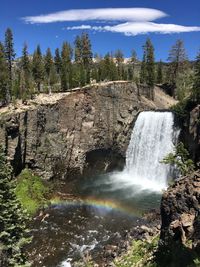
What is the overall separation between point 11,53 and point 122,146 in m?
30.9

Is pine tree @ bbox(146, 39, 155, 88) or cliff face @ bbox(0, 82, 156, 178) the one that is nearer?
cliff face @ bbox(0, 82, 156, 178)

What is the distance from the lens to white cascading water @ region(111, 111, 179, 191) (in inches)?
2537

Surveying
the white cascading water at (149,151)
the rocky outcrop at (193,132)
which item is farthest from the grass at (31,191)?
the rocky outcrop at (193,132)

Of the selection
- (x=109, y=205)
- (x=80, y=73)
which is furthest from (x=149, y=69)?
(x=109, y=205)

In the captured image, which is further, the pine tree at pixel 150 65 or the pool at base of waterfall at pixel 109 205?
the pine tree at pixel 150 65

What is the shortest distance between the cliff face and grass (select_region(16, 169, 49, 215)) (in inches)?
73.0

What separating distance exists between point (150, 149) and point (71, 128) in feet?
44.1

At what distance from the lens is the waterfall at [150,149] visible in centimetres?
6486

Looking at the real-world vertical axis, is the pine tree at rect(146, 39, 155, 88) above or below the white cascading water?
above

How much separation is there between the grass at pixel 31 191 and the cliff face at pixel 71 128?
1.85 meters

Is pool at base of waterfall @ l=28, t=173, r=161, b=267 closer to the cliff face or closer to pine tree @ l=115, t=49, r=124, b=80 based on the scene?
the cliff face

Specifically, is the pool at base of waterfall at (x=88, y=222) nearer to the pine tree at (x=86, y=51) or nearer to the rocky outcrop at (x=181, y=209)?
the rocky outcrop at (x=181, y=209)

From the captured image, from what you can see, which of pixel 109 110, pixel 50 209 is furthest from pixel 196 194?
pixel 109 110

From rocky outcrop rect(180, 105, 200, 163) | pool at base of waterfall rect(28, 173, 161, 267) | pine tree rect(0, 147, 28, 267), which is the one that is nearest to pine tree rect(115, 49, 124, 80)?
rocky outcrop rect(180, 105, 200, 163)
